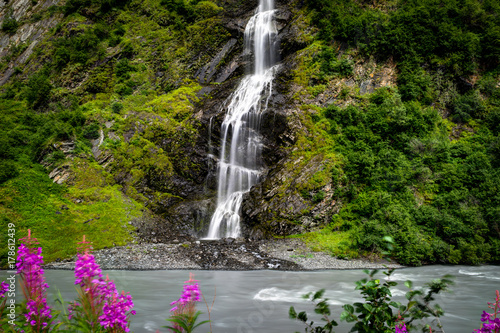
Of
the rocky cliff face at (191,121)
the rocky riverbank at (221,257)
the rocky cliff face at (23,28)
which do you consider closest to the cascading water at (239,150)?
the rocky cliff face at (191,121)

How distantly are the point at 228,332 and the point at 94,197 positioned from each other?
14.5 metres

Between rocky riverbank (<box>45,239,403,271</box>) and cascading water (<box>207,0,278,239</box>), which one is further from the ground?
cascading water (<box>207,0,278,239</box>)

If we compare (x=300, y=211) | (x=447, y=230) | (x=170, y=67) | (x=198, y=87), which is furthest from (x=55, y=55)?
(x=447, y=230)

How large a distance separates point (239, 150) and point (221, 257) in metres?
8.85

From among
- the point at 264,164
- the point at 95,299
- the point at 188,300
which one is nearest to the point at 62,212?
the point at 264,164

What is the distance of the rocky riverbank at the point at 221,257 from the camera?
41.1ft

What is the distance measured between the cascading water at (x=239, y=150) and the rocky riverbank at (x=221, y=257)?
107 inches

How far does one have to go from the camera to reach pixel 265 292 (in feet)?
29.2

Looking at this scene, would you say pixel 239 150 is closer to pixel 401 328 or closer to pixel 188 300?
pixel 188 300

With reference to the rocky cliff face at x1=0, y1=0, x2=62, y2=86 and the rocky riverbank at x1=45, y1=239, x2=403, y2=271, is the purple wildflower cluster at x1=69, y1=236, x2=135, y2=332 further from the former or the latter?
the rocky cliff face at x1=0, y1=0, x2=62, y2=86

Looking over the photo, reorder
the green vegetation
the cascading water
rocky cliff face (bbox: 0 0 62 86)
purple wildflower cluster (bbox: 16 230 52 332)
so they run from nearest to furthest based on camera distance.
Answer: purple wildflower cluster (bbox: 16 230 52 332) → the green vegetation → the cascading water → rocky cliff face (bbox: 0 0 62 86)

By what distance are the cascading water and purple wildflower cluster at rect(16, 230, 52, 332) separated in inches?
572

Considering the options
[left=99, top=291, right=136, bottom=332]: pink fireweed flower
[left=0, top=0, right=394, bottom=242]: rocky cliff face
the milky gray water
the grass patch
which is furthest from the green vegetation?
[left=99, top=291, right=136, bottom=332]: pink fireweed flower

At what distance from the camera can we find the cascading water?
17.7 m
